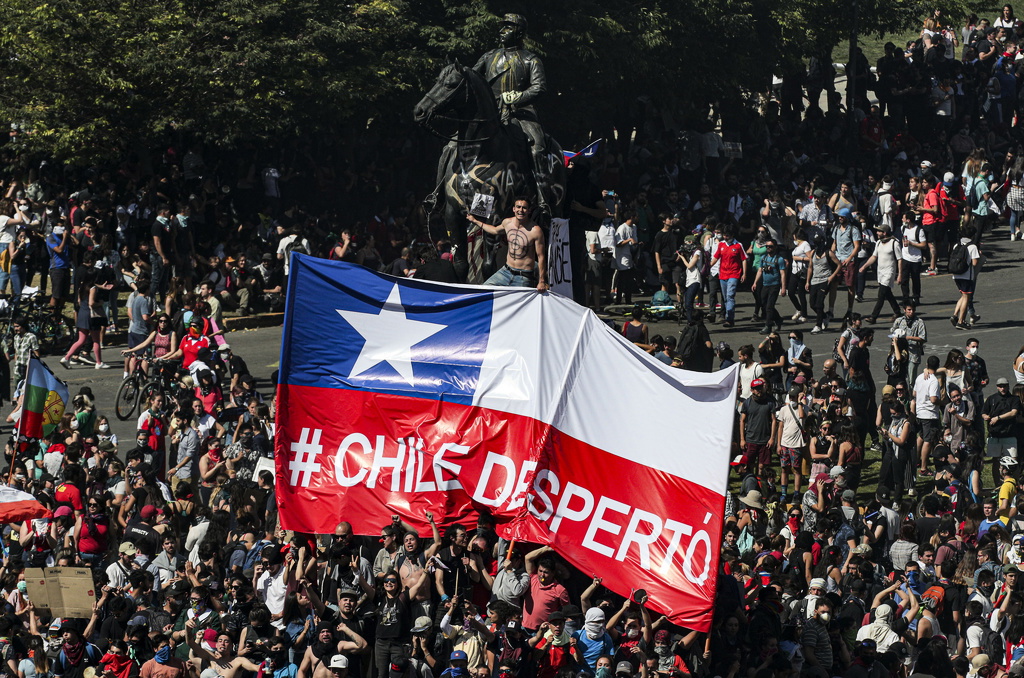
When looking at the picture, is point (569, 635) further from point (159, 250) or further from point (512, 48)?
point (159, 250)

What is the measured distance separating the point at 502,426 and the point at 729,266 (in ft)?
49.1

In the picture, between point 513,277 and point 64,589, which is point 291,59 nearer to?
point 513,277

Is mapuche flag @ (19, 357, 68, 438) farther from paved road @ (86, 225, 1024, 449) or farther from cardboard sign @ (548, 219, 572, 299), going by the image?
cardboard sign @ (548, 219, 572, 299)

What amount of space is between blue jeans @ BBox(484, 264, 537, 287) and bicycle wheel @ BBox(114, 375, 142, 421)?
7863 millimetres

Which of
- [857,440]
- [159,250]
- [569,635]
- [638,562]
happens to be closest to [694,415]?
[638,562]

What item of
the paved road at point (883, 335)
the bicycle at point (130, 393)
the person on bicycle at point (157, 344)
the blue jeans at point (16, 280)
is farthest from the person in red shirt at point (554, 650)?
the blue jeans at point (16, 280)

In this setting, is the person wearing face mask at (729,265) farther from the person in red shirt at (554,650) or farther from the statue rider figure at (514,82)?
the person in red shirt at (554,650)

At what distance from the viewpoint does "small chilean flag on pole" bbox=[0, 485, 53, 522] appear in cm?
1872

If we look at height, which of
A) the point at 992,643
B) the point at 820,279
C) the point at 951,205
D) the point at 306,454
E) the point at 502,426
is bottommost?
the point at 992,643

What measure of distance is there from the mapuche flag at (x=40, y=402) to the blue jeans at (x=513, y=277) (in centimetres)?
579

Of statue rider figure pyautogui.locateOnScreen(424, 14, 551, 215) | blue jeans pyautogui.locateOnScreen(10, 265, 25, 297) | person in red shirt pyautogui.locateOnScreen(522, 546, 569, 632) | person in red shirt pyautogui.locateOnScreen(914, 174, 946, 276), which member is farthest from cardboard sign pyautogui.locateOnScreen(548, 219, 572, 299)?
person in red shirt pyautogui.locateOnScreen(914, 174, 946, 276)

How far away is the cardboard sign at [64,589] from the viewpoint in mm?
17203

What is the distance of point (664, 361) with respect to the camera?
2061cm

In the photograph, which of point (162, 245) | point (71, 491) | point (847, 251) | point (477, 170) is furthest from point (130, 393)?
point (847, 251)
